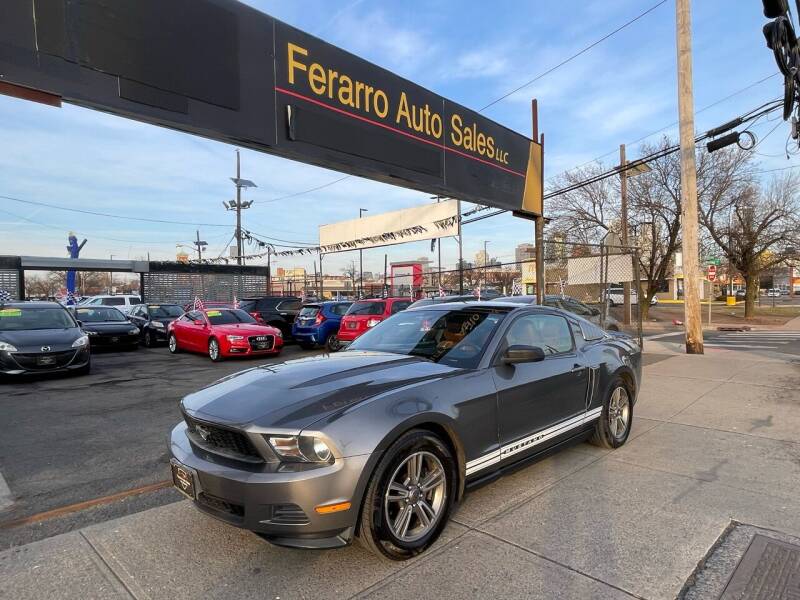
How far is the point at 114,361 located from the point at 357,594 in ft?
41.1

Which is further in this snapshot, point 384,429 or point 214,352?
point 214,352

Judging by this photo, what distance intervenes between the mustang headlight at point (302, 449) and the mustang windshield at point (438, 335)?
135 centimetres

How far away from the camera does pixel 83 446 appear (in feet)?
17.6

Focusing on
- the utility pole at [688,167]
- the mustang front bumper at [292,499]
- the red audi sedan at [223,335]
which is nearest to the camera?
the mustang front bumper at [292,499]

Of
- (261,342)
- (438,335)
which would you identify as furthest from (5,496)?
(261,342)

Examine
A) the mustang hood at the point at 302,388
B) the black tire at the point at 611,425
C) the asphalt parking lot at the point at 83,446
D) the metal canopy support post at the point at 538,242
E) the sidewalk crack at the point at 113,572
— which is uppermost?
the metal canopy support post at the point at 538,242

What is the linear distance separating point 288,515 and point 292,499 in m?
0.09

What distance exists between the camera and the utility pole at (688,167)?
40.4ft

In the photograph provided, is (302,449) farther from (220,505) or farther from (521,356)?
(521,356)

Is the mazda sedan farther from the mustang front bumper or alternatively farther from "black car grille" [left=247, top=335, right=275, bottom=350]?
"black car grille" [left=247, top=335, right=275, bottom=350]

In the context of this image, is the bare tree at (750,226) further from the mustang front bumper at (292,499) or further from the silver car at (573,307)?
the mustang front bumper at (292,499)

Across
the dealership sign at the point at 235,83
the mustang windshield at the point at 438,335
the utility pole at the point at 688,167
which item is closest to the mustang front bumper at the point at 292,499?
the mustang windshield at the point at 438,335

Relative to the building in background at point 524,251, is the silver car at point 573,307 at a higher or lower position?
lower

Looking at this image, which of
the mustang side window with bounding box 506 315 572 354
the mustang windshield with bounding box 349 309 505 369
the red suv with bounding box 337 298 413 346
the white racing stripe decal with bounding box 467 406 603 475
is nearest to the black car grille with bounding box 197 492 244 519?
the white racing stripe decal with bounding box 467 406 603 475
